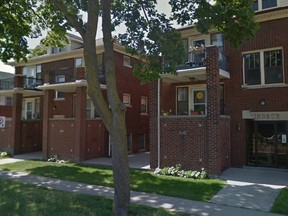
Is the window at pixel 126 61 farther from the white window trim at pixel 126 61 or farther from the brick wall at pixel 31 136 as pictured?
the brick wall at pixel 31 136

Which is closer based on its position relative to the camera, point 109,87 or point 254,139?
point 109,87

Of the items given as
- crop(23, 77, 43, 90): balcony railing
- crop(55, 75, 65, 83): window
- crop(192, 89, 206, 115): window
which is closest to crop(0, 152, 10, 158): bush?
crop(23, 77, 43, 90): balcony railing

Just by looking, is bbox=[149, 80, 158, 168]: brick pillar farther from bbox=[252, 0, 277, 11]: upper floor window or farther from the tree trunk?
Result: the tree trunk

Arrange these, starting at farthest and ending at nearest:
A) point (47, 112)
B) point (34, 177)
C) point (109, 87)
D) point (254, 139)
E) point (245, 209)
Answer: point (47, 112) < point (254, 139) < point (34, 177) < point (245, 209) < point (109, 87)

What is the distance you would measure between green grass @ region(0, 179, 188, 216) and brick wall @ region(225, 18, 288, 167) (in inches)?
343

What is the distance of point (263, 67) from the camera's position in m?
14.7

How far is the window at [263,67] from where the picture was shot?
1436cm

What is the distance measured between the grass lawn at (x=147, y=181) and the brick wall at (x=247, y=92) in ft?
12.9

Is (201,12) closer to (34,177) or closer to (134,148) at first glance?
(34,177)

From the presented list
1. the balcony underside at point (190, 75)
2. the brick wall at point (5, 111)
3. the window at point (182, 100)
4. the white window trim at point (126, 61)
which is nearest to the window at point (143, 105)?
the white window trim at point (126, 61)

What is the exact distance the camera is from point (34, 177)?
42.1 ft

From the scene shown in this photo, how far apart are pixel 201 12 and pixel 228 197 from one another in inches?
262

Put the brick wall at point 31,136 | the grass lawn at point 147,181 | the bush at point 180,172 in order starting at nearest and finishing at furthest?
the grass lawn at point 147,181 < the bush at point 180,172 < the brick wall at point 31,136

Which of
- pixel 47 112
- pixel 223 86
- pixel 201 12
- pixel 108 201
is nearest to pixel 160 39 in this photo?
pixel 201 12
